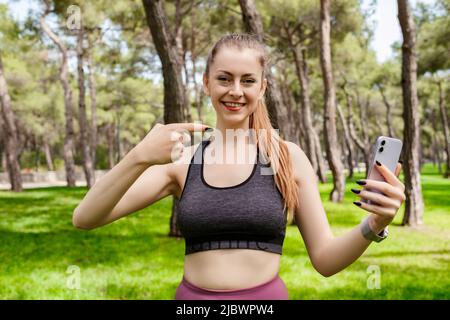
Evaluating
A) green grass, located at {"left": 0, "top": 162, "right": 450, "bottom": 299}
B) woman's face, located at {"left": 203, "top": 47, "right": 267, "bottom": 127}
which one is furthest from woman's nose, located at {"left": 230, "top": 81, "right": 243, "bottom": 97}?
green grass, located at {"left": 0, "top": 162, "right": 450, "bottom": 299}

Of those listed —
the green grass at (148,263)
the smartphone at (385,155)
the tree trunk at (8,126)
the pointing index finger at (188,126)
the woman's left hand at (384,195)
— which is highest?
the tree trunk at (8,126)

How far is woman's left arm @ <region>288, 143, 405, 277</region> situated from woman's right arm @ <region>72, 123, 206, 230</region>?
0.48 metres

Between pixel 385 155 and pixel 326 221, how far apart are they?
1.28 feet

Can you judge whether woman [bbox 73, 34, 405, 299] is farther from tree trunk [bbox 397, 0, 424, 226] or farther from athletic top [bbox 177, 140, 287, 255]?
tree trunk [bbox 397, 0, 424, 226]

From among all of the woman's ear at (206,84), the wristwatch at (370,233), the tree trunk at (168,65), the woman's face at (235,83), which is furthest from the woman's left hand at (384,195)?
the tree trunk at (168,65)

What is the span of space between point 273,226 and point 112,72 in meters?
37.2

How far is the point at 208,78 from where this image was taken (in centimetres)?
195

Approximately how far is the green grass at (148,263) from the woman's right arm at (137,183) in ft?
15.2

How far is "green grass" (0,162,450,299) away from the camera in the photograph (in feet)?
21.5

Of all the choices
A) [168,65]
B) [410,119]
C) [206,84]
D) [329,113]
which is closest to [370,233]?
[206,84]

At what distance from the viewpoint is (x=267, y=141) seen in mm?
1916

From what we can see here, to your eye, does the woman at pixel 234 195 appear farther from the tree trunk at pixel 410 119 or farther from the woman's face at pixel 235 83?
the tree trunk at pixel 410 119

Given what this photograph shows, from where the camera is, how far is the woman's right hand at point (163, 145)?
1.61 metres
